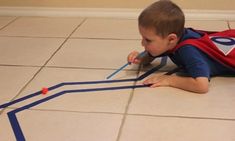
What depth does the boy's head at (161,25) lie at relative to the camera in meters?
0.95

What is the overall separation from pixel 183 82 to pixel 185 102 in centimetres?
7

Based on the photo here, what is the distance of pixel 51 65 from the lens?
3.87 ft

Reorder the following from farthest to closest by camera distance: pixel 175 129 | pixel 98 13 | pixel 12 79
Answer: pixel 98 13 < pixel 12 79 < pixel 175 129

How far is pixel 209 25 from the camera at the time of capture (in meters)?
1.54

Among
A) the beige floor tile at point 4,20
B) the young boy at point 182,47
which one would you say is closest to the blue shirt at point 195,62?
the young boy at point 182,47

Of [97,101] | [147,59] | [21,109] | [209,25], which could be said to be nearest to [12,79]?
[21,109]

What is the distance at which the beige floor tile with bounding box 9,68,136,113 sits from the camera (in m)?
0.92

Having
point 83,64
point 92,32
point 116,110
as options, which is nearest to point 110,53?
point 83,64

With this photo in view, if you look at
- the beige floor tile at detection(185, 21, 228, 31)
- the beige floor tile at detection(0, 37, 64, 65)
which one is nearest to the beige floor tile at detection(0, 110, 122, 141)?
the beige floor tile at detection(0, 37, 64, 65)

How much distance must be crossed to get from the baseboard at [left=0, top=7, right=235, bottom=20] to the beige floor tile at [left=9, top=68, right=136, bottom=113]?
62cm

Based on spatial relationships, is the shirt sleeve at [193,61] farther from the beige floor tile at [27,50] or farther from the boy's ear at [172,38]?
the beige floor tile at [27,50]

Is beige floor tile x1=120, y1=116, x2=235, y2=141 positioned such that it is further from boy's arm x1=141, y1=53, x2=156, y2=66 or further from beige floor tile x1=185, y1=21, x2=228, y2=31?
beige floor tile x1=185, y1=21, x2=228, y2=31

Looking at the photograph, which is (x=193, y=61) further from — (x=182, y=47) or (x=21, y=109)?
(x=21, y=109)

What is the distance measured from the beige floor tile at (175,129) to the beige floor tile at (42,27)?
0.73m
